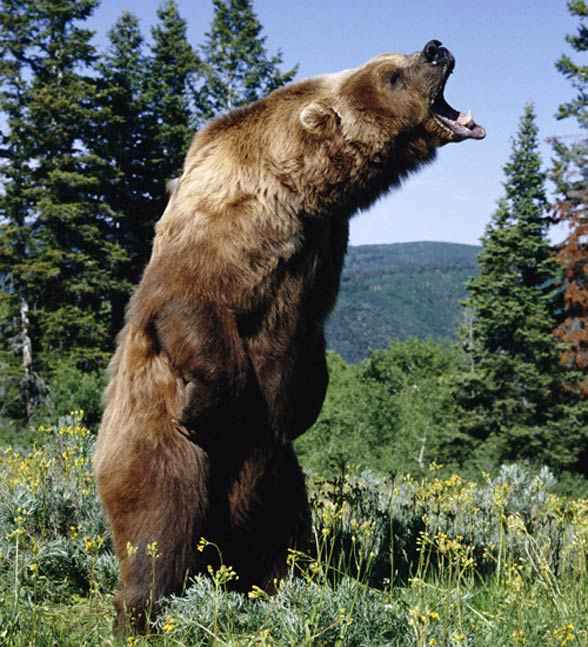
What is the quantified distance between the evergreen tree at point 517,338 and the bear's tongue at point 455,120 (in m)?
22.1

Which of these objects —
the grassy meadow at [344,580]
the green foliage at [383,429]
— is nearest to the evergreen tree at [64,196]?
the green foliage at [383,429]

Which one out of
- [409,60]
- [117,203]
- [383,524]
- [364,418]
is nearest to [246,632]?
[383,524]

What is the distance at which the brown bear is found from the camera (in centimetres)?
319

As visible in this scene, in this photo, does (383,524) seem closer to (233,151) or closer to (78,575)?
(78,575)

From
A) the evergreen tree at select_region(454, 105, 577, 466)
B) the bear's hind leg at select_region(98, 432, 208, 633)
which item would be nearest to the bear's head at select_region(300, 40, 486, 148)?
the bear's hind leg at select_region(98, 432, 208, 633)

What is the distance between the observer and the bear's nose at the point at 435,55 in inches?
142

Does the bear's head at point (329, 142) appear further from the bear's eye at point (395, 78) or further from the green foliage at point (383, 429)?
the green foliage at point (383, 429)

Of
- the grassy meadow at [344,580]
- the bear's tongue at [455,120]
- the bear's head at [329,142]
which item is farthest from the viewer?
the bear's tongue at [455,120]

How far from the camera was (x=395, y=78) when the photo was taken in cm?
359

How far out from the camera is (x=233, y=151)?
3516 millimetres

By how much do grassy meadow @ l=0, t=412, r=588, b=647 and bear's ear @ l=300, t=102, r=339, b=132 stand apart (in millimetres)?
1651

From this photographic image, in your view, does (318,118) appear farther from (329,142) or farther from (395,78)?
(395,78)

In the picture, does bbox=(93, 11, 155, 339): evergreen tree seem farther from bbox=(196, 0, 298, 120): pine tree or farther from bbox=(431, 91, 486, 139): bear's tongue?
bbox=(431, 91, 486, 139): bear's tongue

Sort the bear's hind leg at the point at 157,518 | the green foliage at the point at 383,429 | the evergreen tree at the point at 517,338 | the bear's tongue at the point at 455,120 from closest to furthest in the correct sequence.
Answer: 1. the bear's hind leg at the point at 157,518
2. the bear's tongue at the point at 455,120
3. the green foliage at the point at 383,429
4. the evergreen tree at the point at 517,338
